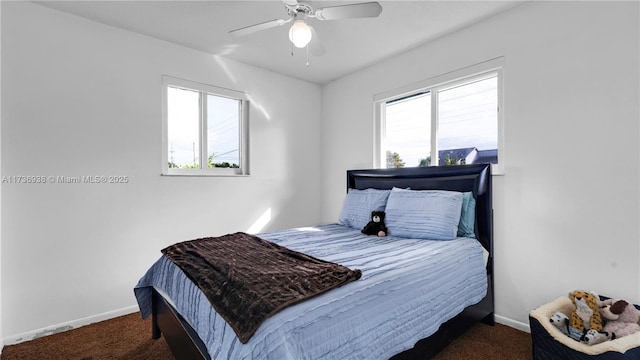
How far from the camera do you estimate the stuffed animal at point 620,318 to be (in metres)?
1.59

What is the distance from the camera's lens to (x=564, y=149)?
6.89 feet

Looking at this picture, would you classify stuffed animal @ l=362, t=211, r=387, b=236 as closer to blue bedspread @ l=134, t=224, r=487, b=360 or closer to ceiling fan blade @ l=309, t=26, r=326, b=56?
blue bedspread @ l=134, t=224, r=487, b=360

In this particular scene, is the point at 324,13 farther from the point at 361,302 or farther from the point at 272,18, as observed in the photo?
the point at 361,302

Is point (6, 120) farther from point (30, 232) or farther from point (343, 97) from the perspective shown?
point (343, 97)

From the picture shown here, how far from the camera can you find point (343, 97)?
3934 mm

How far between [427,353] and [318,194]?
2745 mm

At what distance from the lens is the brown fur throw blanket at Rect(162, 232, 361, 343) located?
114 centimetres

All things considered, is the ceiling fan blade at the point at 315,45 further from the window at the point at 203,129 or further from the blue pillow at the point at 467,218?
the blue pillow at the point at 467,218

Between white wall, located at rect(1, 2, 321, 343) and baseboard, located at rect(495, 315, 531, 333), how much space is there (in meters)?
2.74

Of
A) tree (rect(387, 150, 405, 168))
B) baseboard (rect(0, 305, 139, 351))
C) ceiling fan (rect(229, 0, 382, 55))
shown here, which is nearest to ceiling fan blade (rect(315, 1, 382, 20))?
ceiling fan (rect(229, 0, 382, 55))

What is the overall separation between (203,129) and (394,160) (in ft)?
7.20

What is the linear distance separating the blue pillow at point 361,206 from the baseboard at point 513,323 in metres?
1.31

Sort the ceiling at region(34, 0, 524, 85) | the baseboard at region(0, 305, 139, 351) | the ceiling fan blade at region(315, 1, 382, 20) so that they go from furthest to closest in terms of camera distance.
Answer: the ceiling at region(34, 0, 524, 85) → the baseboard at region(0, 305, 139, 351) → the ceiling fan blade at region(315, 1, 382, 20)

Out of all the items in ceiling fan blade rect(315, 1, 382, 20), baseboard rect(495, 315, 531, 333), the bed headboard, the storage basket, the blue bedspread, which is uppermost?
ceiling fan blade rect(315, 1, 382, 20)
